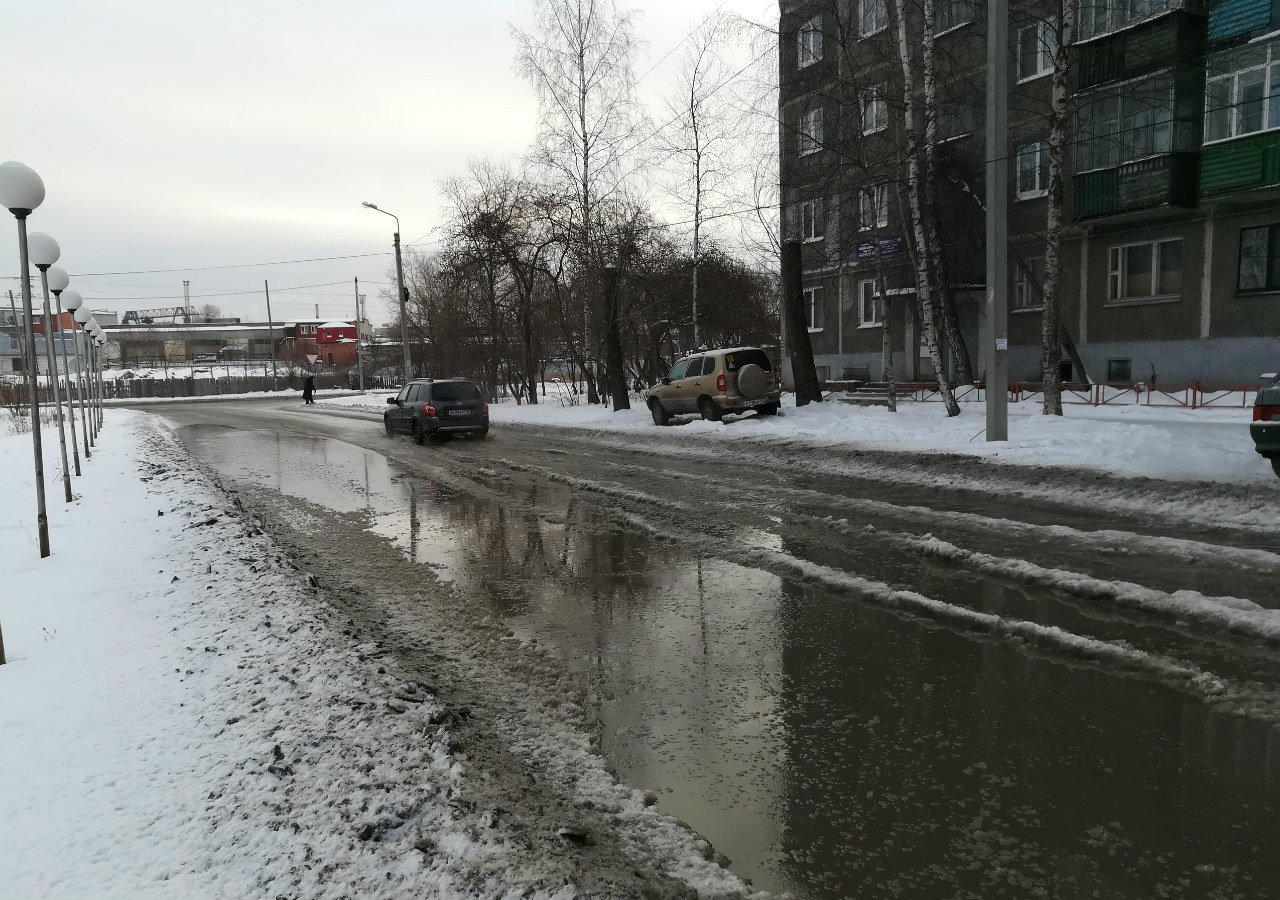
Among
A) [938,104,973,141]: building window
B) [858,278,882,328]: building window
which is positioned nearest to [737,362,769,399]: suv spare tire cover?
[938,104,973,141]: building window

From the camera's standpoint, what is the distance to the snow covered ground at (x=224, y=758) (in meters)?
2.80

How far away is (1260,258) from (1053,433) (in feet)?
37.6

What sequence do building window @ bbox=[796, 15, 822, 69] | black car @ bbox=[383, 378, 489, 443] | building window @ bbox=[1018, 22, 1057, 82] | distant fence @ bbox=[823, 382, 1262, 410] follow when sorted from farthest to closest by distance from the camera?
building window @ bbox=[1018, 22, 1057, 82] → black car @ bbox=[383, 378, 489, 443] → distant fence @ bbox=[823, 382, 1262, 410] → building window @ bbox=[796, 15, 822, 69]

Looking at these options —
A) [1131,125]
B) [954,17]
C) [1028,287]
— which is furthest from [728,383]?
[954,17]

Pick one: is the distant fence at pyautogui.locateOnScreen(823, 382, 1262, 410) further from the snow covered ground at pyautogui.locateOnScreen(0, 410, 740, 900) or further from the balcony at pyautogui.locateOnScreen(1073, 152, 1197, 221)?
the snow covered ground at pyautogui.locateOnScreen(0, 410, 740, 900)

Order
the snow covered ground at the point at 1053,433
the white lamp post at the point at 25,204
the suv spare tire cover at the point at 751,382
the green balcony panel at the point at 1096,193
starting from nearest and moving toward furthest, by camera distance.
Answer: the white lamp post at the point at 25,204 < the snow covered ground at the point at 1053,433 < the suv spare tire cover at the point at 751,382 < the green balcony panel at the point at 1096,193

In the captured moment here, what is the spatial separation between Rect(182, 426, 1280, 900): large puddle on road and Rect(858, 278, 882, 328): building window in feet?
85.4

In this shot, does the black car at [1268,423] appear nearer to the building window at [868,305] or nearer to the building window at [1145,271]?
the building window at [1145,271]

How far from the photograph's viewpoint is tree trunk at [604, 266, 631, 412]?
82.1 ft

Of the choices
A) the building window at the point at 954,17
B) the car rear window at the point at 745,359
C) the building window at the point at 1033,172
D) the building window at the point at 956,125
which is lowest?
the car rear window at the point at 745,359

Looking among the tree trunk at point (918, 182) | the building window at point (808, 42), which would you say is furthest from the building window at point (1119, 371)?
the building window at point (808, 42)

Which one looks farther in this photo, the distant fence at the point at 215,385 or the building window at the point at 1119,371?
the distant fence at the point at 215,385

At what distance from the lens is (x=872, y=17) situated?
76.5 feet

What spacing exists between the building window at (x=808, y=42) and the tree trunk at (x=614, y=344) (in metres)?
8.10
